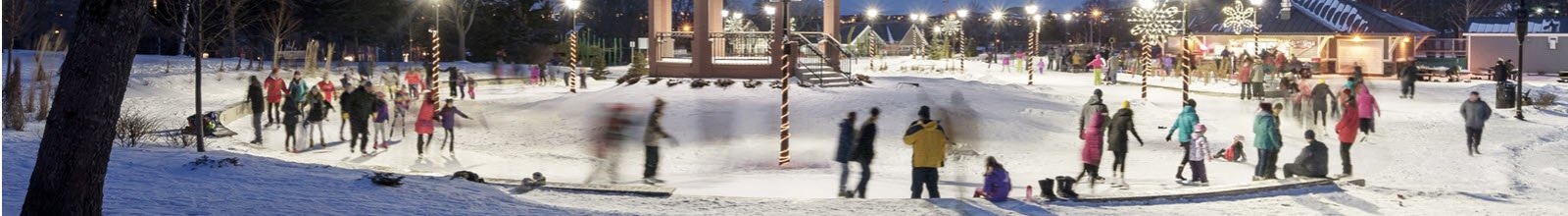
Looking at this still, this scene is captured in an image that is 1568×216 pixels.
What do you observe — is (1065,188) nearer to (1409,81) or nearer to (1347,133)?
(1347,133)

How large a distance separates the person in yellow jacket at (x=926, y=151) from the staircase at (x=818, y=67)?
16.7 m

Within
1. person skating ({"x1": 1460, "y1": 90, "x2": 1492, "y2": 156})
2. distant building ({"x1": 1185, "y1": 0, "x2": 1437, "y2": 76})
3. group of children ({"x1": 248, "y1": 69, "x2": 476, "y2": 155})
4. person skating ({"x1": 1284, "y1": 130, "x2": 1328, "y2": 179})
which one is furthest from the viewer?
distant building ({"x1": 1185, "y1": 0, "x2": 1437, "y2": 76})

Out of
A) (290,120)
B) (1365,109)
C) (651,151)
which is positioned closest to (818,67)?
(1365,109)

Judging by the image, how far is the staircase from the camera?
33.0 metres

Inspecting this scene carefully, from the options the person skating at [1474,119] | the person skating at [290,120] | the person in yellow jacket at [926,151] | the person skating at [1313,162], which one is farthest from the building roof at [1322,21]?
the person in yellow jacket at [926,151]

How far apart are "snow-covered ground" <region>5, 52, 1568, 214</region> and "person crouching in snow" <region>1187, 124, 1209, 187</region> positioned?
0.35 meters

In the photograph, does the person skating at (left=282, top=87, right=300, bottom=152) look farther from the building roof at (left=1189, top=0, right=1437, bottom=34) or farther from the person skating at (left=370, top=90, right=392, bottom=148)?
the building roof at (left=1189, top=0, right=1437, bottom=34)

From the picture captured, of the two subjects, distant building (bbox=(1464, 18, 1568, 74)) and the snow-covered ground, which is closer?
the snow-covered ground

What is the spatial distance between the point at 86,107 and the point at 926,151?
25.8ft

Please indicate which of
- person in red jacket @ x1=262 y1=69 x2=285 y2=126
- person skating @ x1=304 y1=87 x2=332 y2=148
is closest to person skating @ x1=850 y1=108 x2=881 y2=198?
person skating @ x1=304 y1=87 x2=332 y2=148

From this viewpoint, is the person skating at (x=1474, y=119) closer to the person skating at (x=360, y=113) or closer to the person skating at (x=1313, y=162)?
the person skating at (x=1313, y=162)

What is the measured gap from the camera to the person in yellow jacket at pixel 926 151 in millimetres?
14930

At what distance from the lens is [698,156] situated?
69.5ft

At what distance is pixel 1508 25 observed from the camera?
54406 millimetres
